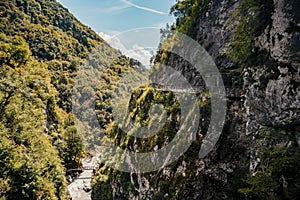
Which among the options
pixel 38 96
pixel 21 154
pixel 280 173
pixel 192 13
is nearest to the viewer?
pixel 280 173

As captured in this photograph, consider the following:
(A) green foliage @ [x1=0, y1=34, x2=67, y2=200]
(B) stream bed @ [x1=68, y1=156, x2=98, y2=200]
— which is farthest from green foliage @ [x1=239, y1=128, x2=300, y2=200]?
(B) stream bed @ [x1=68, y1=156, x2=98, y2=200]

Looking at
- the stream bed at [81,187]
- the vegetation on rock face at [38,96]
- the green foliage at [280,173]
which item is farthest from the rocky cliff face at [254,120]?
the stream bed at [81,187]

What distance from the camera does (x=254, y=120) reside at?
14648mm

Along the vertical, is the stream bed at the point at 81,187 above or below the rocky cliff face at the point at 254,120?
below

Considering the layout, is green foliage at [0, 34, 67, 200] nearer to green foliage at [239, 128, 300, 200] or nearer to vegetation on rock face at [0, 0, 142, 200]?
vegetation on rock face at [0, 0, 142, 200]

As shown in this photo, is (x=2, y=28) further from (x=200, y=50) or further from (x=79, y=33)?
(x=200, y=50)

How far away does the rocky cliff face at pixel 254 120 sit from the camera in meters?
12.2

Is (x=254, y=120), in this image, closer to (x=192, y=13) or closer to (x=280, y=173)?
(x=280, y=173)

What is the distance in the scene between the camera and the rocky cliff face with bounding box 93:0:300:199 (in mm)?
12172

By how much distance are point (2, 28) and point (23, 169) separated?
2160 inches

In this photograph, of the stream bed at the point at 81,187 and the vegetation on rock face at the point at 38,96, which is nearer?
the vegetation on rock face at the point at 38,96

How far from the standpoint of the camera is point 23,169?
57.0 feet

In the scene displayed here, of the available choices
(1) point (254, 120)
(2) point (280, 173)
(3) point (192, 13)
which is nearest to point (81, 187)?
(3) point (192, 13)

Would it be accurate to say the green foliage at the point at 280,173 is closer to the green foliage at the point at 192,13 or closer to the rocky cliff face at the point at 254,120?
the rocky cliff face at the point at 254,120
